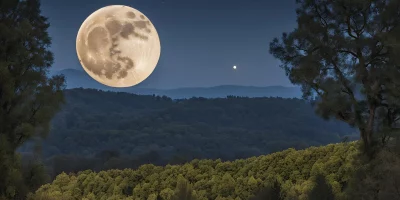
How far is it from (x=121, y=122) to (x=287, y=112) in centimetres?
6667

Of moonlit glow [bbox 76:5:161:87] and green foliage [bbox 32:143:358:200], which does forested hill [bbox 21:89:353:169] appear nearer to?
green foliage [bbox 32:143:358:200]

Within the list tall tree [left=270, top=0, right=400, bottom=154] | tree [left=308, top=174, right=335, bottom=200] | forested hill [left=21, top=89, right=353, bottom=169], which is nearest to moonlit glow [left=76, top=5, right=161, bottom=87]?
tall tree [left=270, top=0, right=400, bottom=154]

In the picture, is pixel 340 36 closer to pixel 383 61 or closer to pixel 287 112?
pixel 383 61

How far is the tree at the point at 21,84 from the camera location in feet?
60.4

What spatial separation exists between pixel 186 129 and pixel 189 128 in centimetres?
280

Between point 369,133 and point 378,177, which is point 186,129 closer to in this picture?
point 369,133

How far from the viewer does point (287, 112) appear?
180 m

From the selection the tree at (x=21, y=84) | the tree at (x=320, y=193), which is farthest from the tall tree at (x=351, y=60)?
the tree at (x=21, y=84)

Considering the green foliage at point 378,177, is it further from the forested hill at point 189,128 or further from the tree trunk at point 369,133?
the forested hill at point 189,128

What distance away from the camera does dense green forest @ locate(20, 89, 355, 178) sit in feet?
411

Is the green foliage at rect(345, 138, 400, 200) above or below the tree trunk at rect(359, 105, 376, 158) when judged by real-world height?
below

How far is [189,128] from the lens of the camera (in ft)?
504

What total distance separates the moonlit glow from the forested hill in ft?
231

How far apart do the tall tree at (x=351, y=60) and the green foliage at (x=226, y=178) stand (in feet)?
13.8
